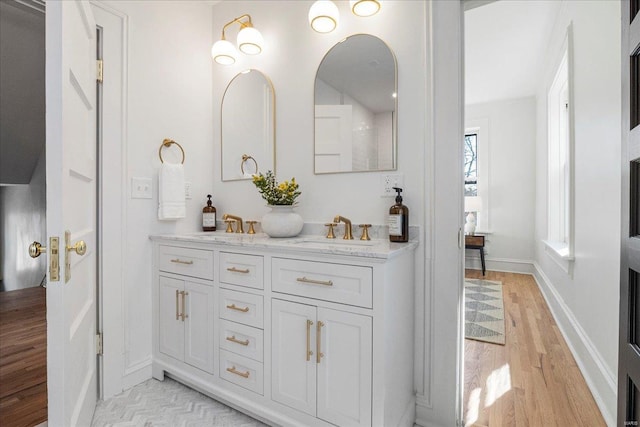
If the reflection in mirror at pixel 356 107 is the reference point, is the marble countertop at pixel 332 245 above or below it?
below

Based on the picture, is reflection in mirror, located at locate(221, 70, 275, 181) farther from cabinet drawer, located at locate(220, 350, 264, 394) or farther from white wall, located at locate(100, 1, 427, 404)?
cabinet drawer, located at locate(220, 350, 264, 394)

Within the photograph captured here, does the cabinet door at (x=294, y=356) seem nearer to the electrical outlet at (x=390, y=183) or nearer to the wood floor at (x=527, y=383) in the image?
the electrical outlet at (x=390, y=183)

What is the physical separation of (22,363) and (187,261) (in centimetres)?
143

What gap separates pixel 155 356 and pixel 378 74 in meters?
2.20

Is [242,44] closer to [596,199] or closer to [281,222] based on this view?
[281,222]

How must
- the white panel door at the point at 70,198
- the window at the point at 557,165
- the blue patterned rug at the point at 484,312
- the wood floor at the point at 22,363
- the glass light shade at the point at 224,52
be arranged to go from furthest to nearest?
the window at the point at 557,165 → the blue patterned rug at the point at 484,312 → the glass light shade at the point at 224,52 → the wood floor at the point at 22,363 → the white panel door at the point at 70,198

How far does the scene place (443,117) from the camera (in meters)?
1.59

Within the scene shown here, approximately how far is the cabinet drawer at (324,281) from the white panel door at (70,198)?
0.80 meters

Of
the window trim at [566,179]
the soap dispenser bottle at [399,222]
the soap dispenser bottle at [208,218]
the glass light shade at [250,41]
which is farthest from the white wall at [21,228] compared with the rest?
the window trim at [566,179]

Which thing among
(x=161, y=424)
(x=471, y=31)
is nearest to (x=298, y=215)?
(x=161, y=424)

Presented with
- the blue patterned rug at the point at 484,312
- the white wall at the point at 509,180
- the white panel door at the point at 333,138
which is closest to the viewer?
the white panel door at the point at 333,138

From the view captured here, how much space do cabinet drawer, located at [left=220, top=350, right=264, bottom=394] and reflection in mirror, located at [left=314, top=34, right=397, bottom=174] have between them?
1.15 m

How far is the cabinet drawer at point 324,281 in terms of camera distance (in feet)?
4.25

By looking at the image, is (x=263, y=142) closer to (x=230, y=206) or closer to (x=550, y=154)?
(x=230, y=206)
